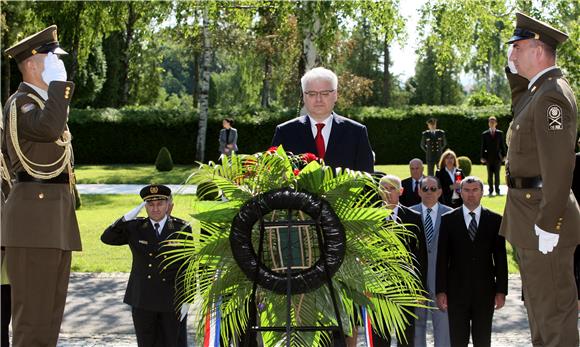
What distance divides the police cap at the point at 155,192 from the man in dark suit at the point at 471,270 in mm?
2389

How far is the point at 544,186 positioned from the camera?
5.17 metres

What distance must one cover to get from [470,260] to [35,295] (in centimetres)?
368

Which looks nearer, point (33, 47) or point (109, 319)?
point (33, 47)

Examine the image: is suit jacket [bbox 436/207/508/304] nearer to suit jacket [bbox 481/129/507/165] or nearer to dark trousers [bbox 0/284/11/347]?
dark trousers [bbox 0/284/11/347]

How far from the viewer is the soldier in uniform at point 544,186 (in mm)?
5180

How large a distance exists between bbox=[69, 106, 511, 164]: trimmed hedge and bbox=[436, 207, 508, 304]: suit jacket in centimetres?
2687

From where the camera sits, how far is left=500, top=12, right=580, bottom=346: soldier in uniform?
518cm

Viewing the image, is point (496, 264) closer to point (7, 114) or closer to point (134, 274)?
point (134, 274)

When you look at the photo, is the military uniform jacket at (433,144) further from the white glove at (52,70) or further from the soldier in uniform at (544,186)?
the white glove at (52,70)

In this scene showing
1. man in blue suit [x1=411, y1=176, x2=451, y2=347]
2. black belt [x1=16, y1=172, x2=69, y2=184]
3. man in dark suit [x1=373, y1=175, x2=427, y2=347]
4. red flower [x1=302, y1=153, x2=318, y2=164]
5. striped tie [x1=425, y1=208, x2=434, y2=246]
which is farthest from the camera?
striped tie [x1=425, y1=208, x2=434, y2=246]

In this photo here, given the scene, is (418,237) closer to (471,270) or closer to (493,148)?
(471,270)

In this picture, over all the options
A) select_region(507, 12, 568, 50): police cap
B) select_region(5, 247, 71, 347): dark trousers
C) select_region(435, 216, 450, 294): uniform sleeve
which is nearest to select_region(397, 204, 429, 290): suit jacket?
select_region(435, 216, 450, 294): uniform sleeve

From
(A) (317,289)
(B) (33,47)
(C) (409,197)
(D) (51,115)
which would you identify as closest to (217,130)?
(C) (409,197)

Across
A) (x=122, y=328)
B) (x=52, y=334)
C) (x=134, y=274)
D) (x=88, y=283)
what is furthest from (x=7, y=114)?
(x=88, y=283)
